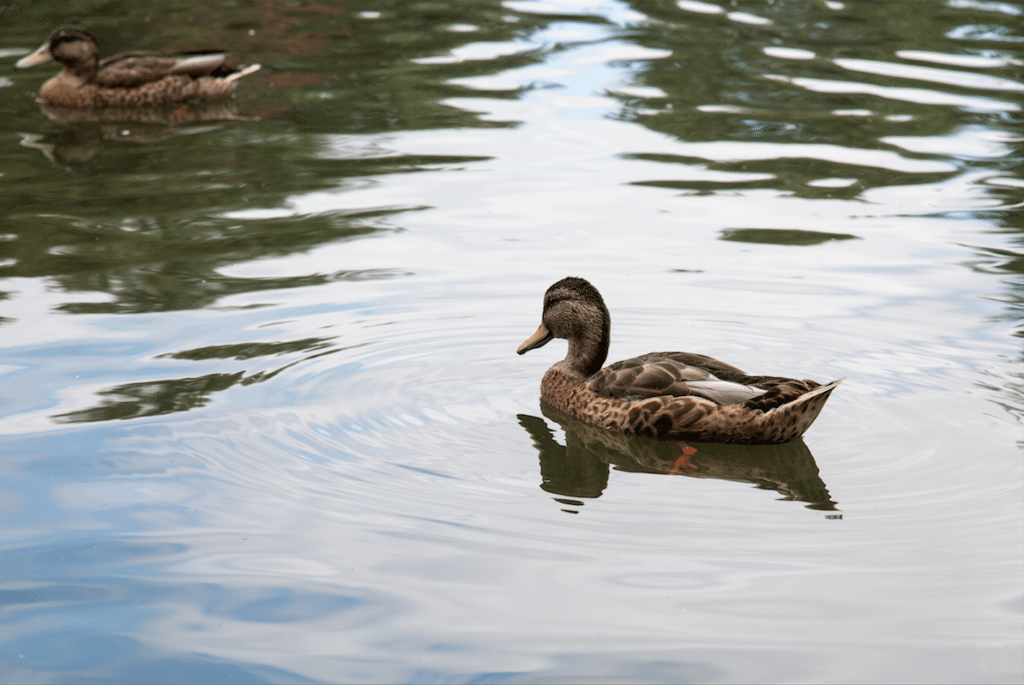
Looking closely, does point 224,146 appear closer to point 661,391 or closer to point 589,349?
point 589,349

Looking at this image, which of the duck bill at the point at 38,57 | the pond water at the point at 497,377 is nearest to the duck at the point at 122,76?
the duck bill at the point at 38,57

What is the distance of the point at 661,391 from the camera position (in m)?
6.94

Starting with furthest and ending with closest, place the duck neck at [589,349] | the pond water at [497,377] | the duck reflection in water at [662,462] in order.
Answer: the duck neck at [589,349], the duck reflection in water at [662,462], the pond water at [497,377]

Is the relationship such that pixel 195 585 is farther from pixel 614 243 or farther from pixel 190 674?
pixel 614 243

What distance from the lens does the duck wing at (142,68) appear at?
47.0 feet

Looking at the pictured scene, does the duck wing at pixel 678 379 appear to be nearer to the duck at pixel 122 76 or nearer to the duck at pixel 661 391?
the duck at pixel 661 391

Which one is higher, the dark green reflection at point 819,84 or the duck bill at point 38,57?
the duck bill at point 38,57

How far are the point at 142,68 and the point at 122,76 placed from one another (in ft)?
0.75

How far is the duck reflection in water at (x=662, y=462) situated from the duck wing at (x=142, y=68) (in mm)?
8828

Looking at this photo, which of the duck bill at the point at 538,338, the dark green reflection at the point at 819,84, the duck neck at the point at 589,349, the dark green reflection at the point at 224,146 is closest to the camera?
the duck neck at the point at 589,349

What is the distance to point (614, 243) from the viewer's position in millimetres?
10023

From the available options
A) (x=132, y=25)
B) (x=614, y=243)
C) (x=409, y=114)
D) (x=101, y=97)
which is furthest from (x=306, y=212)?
(x=132, y=25)

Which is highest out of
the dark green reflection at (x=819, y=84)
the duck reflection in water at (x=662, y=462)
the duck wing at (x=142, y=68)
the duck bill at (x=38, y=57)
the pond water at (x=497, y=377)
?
the duck bill at (x=38, y=57)

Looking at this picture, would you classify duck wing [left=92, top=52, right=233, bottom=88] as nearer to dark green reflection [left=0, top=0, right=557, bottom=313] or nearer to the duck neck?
dark green reflection [left=0, top=0, right=557, bottom=313]
